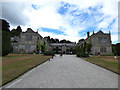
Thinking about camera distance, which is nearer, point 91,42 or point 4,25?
point 91,42

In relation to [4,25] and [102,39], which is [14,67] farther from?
[4,25]

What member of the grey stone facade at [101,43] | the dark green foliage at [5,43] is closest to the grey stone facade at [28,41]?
the dark green foliage at [5,43]

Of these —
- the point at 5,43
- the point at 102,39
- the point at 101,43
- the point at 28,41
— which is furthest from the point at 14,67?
the point at 102,39

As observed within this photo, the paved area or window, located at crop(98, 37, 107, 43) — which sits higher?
window, located at crop(98, 37, 107, 43)

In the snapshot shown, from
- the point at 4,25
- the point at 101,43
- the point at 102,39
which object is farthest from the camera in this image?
the point at 4,25

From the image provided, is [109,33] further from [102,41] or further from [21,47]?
[21,47]

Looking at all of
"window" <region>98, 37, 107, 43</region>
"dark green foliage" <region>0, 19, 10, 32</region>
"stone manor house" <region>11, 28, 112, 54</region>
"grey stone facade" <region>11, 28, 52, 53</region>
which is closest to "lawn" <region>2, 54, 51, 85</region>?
"grey stone facade" <region>11, 28, 52, 53</region>

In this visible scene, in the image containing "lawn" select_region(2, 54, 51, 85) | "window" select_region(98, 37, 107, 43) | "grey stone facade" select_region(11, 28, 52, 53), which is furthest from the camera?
"grey stone facade" select_region(11, 28, 52, 53)

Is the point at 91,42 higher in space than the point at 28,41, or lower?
lower

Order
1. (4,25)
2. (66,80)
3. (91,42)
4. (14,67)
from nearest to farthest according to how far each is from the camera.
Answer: (66,80) → (14,67) → (91,42) → (4,25)

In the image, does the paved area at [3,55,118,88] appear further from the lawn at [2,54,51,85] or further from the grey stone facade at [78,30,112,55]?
the grey stone facade at [78,30,112,55]

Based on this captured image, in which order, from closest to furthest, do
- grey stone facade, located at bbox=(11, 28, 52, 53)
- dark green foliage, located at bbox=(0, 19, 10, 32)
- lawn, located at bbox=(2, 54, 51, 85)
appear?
lawn, located at bbox=(2, 54, 51, 85) → grey stone facade, located at bbox=(11, 28, 52, 53) → dark green foliage, located at bbox=(0, 19, 10, 32)

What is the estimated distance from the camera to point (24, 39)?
31.8 m

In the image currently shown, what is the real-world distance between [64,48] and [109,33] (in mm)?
26742
